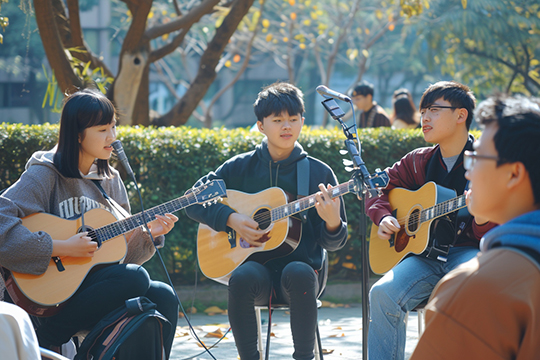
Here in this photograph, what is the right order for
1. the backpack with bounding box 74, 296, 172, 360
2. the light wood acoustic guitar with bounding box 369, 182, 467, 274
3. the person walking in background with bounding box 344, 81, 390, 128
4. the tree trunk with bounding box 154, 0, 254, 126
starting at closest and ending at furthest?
the backpack with bounding box 74, 296, 172, 360 < the light wood acoustic guitar with bounding box 369, 182, 467, 274 < the tree trunk with bounding box 154, 0, 254, 126 < the person walking in background with bounding box 344, 81, 390, 128

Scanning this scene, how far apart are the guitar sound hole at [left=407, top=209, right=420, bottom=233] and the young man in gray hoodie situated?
1627 millimetres

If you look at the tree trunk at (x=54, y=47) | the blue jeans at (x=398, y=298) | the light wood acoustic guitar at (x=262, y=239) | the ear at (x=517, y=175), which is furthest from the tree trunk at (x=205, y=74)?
the ear at (x=517, y=175)

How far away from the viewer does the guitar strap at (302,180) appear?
335cm

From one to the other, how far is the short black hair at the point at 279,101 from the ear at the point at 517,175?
211 centimetres

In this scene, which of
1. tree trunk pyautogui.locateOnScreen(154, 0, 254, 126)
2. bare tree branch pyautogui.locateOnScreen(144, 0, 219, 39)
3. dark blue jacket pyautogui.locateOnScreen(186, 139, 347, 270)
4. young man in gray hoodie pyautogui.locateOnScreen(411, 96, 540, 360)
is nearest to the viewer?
young man in gray hoodie pyautogui.locateOnScreen(411, 96, 540, 360)

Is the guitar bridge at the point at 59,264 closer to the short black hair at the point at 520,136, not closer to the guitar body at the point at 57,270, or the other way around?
the guitar body at the point at 57,270

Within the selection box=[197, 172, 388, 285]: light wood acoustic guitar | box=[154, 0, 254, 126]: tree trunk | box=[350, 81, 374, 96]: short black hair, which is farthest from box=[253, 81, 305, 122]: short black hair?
box=[350, 81, 374, 96]: short black hair

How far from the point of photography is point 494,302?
4.12 feet

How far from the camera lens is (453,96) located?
3154mm

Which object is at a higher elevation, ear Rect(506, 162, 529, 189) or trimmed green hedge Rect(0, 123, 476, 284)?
ear Rect(506, 162, 529, 189)

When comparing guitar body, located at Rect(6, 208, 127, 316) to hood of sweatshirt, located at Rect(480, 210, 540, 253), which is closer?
hood of sweatshirt, located at Rect(480, 210, 540, 253)

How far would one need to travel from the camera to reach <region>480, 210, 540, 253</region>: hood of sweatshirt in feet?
4.19

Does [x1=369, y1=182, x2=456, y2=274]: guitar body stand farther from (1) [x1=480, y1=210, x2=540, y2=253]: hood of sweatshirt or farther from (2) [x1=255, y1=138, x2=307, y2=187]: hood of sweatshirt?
(1) [x1=480, y1=210, x2=540, y2=253]: hood of sweatshirt

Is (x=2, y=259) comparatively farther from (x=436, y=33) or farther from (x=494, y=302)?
(x=436, y=33)
